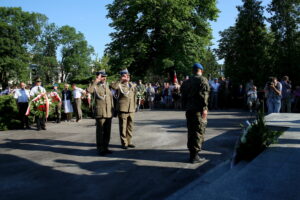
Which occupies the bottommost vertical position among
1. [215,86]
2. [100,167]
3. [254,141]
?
[100,167]

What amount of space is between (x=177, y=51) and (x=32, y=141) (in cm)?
2411

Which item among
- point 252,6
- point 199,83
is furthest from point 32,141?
point 252,6

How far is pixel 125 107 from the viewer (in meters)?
7.46

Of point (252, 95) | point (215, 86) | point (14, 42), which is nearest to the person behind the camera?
point (252, 95)

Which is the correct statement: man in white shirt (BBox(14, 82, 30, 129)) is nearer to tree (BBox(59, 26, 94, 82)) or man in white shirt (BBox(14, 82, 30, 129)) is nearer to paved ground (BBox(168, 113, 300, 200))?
paved ground (BBox(168, 113, 300, 200))

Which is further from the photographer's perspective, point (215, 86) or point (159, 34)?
point (159, 34)

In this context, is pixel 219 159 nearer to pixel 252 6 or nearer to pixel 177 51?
pixel 177 51

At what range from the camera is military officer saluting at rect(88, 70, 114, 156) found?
7.02 metres

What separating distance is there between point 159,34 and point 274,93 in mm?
23079

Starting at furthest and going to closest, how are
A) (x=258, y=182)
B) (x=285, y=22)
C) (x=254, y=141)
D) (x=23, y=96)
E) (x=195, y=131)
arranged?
(x=285, y=22)
(x=23, y=96)
(x=195, y=131)
(x=254, y=141)
(x=258, y=182)

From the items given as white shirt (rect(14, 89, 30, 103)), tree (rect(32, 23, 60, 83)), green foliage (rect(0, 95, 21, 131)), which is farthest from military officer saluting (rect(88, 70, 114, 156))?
tree (rect(32, 23, 60, 83))

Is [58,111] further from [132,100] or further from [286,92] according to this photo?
[286,92]

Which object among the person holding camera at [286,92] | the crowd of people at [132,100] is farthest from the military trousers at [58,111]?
the person holding camera at [286,92]

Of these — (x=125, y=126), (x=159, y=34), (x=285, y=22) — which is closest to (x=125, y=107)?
(x=125, y=126)
